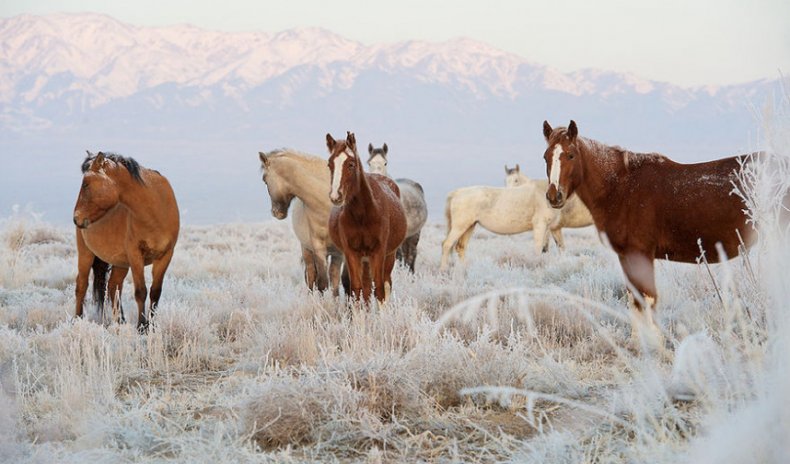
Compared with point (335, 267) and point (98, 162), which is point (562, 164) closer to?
point (335, 267)

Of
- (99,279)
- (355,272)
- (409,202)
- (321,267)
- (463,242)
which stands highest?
(409,202)

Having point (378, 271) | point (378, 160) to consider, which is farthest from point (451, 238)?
point (378, 271)

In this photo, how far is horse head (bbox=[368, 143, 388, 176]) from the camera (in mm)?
11633

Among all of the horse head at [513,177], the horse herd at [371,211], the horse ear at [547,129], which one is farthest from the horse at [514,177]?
the horse ear at [547,129]

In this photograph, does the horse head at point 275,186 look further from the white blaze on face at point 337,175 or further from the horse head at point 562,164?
the horse head at point 562,164

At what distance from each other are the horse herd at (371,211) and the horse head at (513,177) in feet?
34.8

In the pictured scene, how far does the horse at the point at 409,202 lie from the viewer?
1091 centimetres

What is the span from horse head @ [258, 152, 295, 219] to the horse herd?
13 mm

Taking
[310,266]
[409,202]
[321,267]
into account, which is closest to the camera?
[321,267]

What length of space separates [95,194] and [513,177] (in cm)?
1378

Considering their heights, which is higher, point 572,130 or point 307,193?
point 572,130

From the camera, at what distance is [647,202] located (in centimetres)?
643

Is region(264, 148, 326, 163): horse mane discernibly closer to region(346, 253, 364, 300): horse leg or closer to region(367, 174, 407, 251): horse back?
region(367, 174, 407, 251): horse back

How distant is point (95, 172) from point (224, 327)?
2.06m
